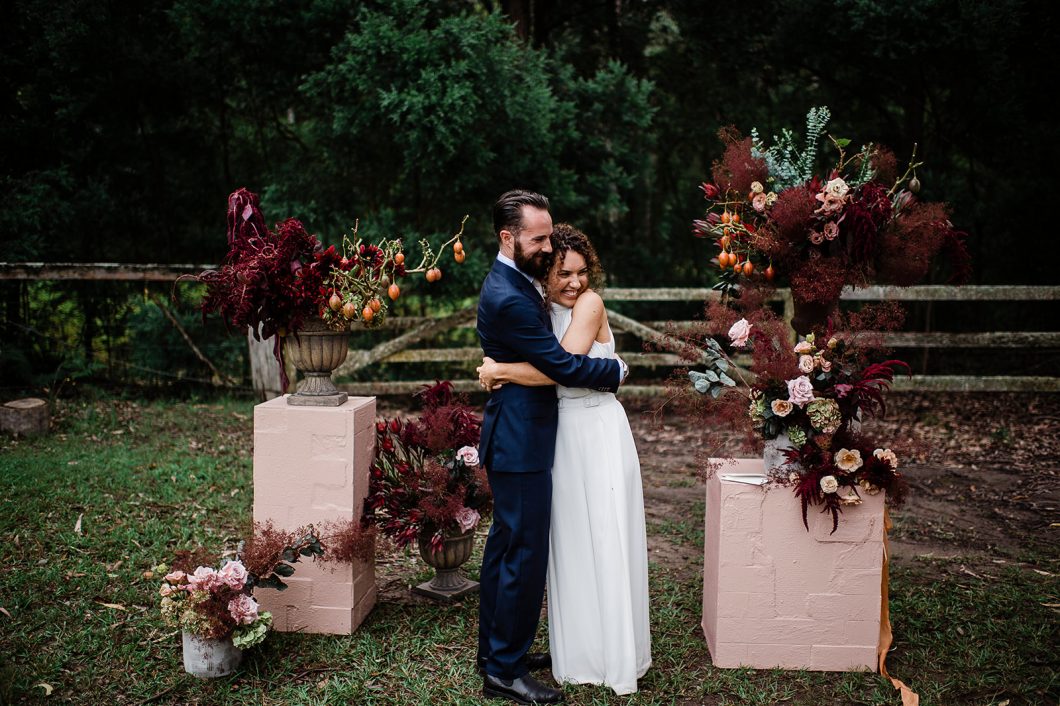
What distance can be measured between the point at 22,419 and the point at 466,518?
16.8 ft

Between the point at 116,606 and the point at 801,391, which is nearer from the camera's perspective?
the point at 801,391

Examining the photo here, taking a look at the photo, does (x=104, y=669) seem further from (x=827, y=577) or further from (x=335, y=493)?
(x=827, y=577)

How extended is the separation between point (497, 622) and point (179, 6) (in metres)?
8.67

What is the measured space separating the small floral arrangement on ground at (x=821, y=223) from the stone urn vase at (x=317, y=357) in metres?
2.04

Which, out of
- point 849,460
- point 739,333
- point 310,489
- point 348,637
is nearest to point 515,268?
point 739,333

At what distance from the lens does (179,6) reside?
31.0 feet

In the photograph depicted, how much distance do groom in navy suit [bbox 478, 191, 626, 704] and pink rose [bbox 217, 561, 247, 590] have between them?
1194 mm

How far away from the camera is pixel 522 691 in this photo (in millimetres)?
3699

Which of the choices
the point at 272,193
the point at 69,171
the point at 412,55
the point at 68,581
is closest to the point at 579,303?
the point at 68,581

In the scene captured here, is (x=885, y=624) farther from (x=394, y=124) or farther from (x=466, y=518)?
(x=394, y=124)

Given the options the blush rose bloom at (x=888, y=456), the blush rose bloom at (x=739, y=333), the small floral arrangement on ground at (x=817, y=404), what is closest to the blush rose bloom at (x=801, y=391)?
the small floral arrangement on ground at (x=817, y=404)

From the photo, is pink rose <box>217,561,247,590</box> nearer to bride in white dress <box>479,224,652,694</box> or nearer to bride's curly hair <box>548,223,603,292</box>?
bride in white dress <box>479,224,652,694</box>

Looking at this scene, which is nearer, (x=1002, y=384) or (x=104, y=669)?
(x=104, y=669)

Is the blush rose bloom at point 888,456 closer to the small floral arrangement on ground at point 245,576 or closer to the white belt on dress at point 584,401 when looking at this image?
the white belt on dress at point 584,401
